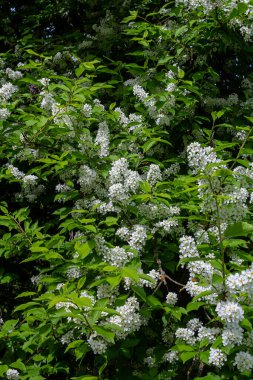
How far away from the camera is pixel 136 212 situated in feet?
10.6

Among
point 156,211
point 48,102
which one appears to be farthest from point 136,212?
point 48,102

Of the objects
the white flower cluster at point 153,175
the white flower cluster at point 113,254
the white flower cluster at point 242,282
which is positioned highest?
the white flower cluster at point 242,282

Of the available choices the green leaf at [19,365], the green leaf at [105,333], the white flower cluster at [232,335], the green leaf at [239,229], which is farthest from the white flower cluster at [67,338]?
the green leaf at [239,229]

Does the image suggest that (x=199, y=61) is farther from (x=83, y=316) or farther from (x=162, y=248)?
(x=83, y=316)

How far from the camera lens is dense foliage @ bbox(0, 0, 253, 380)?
2600 millimetres

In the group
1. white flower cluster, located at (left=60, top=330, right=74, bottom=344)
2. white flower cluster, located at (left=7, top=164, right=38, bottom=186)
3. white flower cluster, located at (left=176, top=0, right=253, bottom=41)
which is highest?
white flower cluster, located at (left=176, top=0, right=253, bottom=41)

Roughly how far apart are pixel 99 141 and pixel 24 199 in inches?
46.8

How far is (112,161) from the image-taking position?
12.1ft

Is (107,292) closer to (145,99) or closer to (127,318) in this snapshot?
(127,318)

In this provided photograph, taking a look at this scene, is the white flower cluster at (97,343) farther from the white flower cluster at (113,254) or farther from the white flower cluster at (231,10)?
the white flower cluster at (231,10)

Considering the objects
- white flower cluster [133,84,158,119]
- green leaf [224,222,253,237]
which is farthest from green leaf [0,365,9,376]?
white flower cluster [133,84,158,119]

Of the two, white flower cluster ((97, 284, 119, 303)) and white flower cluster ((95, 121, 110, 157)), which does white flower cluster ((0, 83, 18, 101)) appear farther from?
white flower cluster ((97, 284, 119, 303))

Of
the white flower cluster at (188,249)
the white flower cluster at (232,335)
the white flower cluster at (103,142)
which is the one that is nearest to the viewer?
the white flower cluster at (232,335)

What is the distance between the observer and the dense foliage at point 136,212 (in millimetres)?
2600
